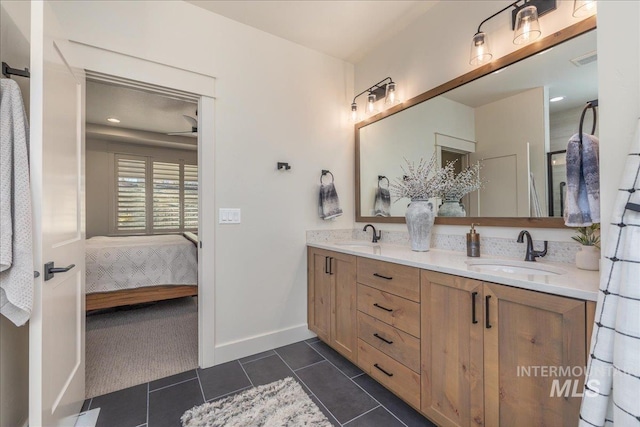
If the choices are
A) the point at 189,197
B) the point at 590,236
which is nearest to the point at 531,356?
the point at 590,236

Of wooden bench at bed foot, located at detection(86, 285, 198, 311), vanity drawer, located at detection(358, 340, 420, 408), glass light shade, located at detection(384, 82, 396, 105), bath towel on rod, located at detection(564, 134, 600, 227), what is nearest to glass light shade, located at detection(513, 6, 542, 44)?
bath towel on rod, located at detection(564, 134, 600, 227)

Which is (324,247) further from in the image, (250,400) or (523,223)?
(523,223)

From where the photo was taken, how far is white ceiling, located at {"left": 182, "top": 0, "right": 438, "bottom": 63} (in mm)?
2082

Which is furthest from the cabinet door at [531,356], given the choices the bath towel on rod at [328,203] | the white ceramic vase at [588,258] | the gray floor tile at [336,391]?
the bath towel on rod at [328,203]

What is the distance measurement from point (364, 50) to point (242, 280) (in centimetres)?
245

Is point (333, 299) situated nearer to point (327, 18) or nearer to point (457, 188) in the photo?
point (457, 188)

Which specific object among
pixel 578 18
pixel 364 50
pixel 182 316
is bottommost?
pixel 182 316

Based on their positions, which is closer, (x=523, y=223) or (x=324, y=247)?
(x=523, y=223)

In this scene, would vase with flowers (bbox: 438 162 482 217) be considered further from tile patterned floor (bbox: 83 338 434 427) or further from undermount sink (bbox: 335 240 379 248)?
tile patterned floor (bbox: 83 338 434 427)

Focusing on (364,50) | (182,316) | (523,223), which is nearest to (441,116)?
(523,223)

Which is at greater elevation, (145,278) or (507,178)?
(507,178)

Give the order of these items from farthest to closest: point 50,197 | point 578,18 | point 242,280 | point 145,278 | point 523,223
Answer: point 145,278, point 242,280, point 523,223, point 578,18, point 50,197

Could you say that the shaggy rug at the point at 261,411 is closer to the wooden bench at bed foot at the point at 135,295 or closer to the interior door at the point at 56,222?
the interior door at the point at 56,222

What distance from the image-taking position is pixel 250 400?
1705 millimetres
